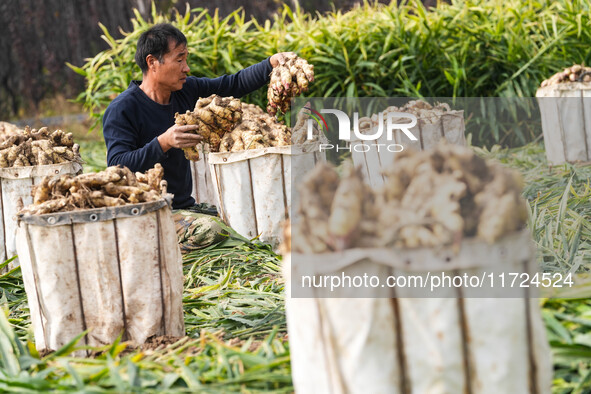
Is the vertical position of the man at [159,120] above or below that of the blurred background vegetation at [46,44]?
below

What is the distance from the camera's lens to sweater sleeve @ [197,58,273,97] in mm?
3957

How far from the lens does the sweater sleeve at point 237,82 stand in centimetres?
396

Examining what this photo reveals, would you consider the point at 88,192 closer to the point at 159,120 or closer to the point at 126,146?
the point at 126,146

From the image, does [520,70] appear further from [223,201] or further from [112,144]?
[112,144]

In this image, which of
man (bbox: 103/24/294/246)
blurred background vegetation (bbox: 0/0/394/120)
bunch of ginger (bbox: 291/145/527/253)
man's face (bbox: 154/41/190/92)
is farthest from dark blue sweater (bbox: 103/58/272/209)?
blurred background vegetation (bbox: 0/0/394/120)

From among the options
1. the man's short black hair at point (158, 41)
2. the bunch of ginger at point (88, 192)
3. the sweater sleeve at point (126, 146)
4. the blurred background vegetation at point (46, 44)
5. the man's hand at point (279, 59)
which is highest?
the blurred background vegetation at point (46, 44)

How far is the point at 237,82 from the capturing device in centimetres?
404

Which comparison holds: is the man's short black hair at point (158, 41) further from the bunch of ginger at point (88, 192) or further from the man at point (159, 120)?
the bunch of ginger at point (88, 192)

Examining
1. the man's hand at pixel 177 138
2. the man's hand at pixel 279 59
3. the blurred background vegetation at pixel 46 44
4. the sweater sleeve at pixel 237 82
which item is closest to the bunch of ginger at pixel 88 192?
the man's hand at pixel 177 138

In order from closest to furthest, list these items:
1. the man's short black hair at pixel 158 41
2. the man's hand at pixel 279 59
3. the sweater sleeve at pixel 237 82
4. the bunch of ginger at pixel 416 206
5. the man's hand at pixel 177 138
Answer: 1. the bunch of ginger at pixel 416 206
2. the man's hand at pixel 177 138
3. the man's short black hair at pixel 158 41
4. the man's hand at pixel 279 59
5. the sweater sleeve at pixel 237 82

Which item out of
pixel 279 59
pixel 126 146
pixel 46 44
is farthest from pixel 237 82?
pixel 46 44

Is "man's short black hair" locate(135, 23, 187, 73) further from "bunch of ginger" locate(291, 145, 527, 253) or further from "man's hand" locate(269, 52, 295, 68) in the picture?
"bunch of ginger" locate(291, 145, 527, 253)

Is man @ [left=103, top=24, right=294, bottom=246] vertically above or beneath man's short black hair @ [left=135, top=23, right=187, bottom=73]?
beneath

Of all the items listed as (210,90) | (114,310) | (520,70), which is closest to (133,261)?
(114,310)
